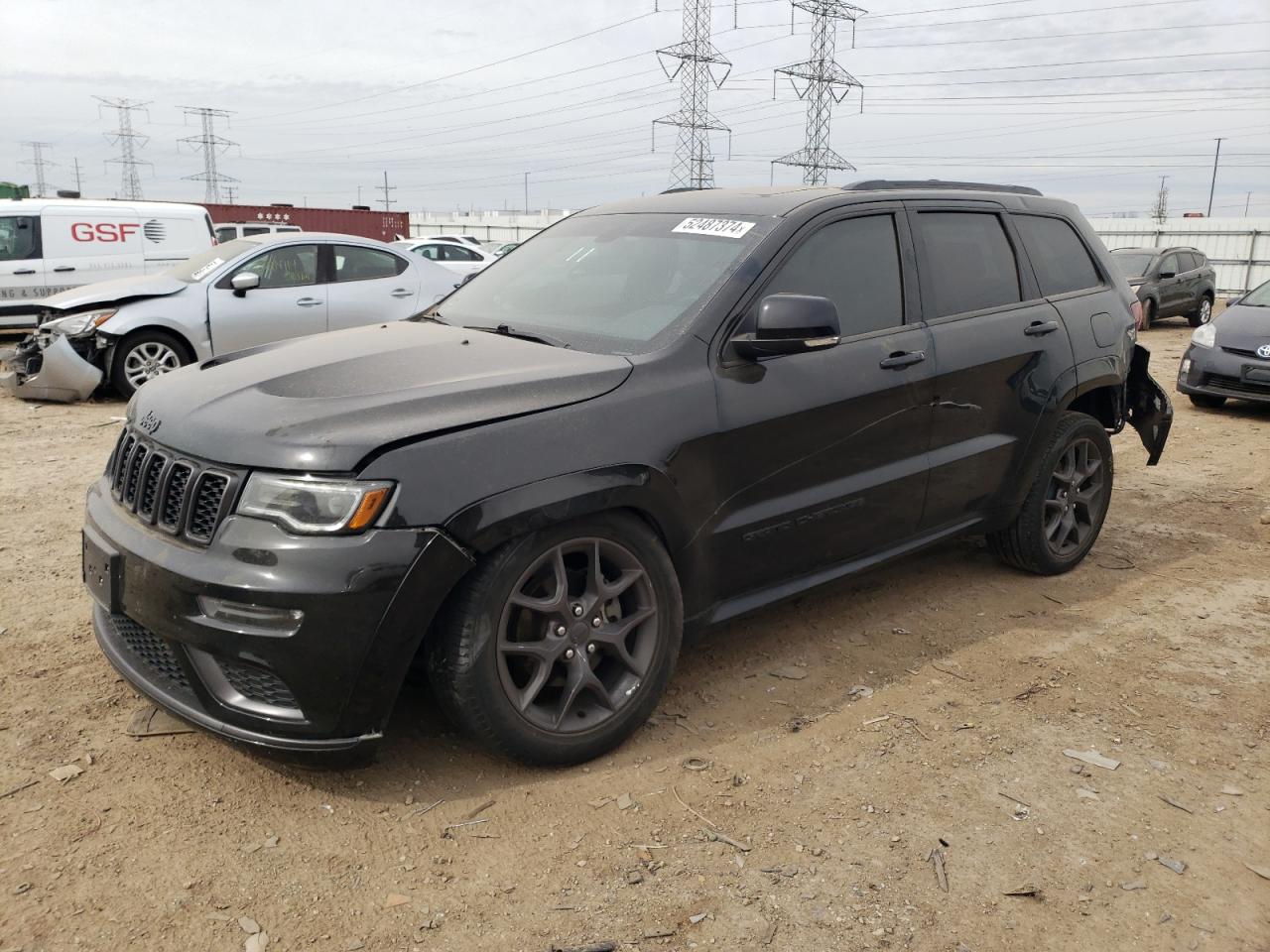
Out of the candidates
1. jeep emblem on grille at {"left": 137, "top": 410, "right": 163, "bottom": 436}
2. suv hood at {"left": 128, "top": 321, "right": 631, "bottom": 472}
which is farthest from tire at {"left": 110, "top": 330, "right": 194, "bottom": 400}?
jeep emblem on grille at {"left": 137, "top": 410, "right": 163, "bottom": 436}

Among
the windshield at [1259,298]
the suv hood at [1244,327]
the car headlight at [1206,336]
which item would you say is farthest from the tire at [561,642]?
the windshield at [1259,298]

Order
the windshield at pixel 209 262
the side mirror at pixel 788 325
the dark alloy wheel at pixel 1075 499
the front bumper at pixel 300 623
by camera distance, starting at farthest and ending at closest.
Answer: the windshield at pixel 209 262, the dark alloy wheel at pixel 1075 499, the side mirror at pixel 788 325, the front bumper at pixel 300 623

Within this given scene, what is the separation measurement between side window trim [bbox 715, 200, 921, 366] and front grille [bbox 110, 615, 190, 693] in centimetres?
192

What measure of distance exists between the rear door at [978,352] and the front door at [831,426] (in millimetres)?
136

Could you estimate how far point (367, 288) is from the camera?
10.1m

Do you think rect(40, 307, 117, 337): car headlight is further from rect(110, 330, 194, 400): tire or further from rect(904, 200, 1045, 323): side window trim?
rect(904, 200, 1045, 323): side window trim

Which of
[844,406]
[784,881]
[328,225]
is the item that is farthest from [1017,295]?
[328,225]

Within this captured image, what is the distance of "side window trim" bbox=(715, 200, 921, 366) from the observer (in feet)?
11.4

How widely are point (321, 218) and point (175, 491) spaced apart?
1261 inches

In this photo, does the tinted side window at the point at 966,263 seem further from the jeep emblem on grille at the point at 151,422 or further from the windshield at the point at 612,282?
the jeep emblem on grille at the point at 151,422

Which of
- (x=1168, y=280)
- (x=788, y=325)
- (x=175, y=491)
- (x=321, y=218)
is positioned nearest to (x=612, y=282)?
(x=788, y=325)

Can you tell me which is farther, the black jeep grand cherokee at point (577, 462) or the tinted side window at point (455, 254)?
the tinted side window at point (455, 254)

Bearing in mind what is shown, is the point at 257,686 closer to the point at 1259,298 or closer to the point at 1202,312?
the point at 1259,298

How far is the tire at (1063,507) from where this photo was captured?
4828 mm
